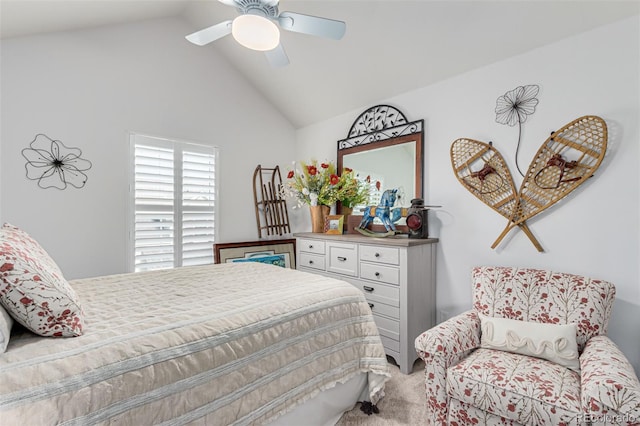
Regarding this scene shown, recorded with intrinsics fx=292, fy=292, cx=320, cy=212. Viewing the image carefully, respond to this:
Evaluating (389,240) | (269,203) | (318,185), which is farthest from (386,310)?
(269,203)

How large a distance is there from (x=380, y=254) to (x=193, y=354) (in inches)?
67.6

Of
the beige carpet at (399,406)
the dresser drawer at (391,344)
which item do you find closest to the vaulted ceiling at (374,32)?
the dresser drawer at (391,344)

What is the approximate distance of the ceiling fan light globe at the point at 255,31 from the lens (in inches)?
64.5

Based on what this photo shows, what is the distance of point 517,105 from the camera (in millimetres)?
2182

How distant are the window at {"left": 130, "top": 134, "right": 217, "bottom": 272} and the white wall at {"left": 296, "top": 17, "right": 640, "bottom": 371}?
7.84 feet

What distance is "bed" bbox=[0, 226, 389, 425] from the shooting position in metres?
0.84

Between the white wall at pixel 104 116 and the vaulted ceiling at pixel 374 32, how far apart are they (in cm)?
16

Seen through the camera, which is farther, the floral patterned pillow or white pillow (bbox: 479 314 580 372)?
white pillow (bbox: 479 314 580 372)

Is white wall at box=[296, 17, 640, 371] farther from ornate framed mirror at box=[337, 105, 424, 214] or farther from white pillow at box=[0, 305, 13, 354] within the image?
Answer: white pillow at box=[0, 305, 13, 354]

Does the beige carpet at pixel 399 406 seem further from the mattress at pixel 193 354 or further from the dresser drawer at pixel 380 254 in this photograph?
the dresser drawer at pixel 380 254

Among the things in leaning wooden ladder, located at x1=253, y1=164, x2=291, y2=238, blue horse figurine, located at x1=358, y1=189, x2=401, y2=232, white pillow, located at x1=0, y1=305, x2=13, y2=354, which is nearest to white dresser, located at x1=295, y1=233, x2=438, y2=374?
blue horse figurine, located at x1=358, y1=189, x2=401, y2=232

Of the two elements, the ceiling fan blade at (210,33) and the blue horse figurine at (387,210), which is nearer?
the ceiling fan blade at (210,33)

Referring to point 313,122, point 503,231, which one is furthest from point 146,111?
point 503,231

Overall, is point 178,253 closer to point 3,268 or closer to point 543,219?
point 3,268
